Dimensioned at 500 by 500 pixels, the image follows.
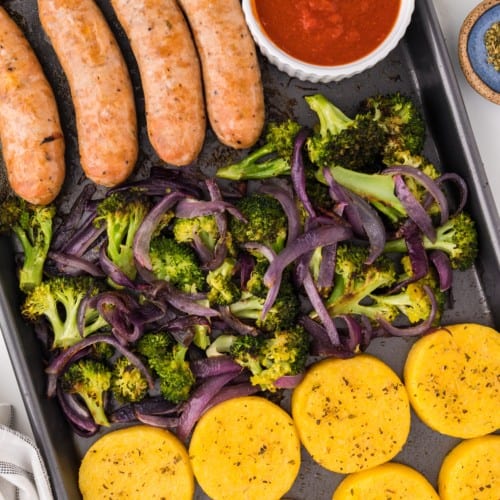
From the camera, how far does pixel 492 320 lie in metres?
3.46

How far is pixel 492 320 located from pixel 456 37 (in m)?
1.49

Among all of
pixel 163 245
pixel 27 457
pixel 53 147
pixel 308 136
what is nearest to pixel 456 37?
pixel 308 136

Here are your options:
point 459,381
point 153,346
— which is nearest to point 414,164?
point 459,381

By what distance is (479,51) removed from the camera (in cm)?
338

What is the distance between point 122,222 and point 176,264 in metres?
0.33

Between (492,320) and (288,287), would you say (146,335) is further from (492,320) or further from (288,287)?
(492,320)

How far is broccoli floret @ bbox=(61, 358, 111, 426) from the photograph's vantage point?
330 centimetres

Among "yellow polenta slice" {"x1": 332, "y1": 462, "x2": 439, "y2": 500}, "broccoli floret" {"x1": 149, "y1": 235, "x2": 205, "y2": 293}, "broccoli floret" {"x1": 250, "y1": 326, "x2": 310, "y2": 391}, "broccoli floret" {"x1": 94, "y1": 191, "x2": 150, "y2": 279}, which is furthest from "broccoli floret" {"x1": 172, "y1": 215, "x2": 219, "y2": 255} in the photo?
"yellow polenta slice" {"x1": 332, "y1": 462, "x2": 439, "y2": 500}

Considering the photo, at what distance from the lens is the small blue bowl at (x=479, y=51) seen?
3.35 metres

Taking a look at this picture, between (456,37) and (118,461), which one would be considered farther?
(456,37)

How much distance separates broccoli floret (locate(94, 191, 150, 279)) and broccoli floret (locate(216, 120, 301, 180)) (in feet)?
1.45

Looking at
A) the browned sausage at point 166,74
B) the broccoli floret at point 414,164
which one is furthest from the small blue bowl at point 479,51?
the browned sausage at point 166,74

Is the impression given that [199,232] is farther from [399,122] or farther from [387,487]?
[387,487]

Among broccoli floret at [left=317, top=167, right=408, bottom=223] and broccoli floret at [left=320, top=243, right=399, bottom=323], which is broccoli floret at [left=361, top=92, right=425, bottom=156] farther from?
broccoli floret at [left=320, top=243, right=399, bottom=323]
